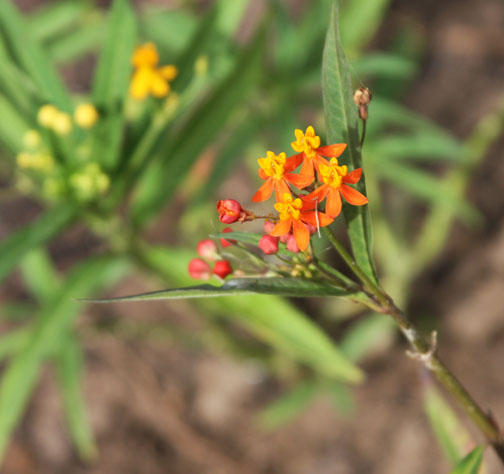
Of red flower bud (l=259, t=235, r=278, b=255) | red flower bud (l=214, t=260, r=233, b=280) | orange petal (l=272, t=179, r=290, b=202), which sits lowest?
red flower bud (l=214, t=260, r=233, b=280)

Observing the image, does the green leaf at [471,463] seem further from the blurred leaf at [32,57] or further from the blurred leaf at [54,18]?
the blurred leaf at [54,18]

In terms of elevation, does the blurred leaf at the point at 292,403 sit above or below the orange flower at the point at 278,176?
below

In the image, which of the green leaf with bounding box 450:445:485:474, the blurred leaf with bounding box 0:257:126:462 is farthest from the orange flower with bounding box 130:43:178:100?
the green leaf with bounding box 450:445:485:474

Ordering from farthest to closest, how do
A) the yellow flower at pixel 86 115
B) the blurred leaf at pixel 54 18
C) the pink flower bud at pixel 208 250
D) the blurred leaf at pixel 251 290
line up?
the blurred leaf at pixel 54 18
the yellow flower at pixel 86 115
the pink flower bud at pixel 208 250
the blurred leaf at pixel 251 290

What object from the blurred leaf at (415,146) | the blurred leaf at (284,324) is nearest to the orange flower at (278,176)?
the blurred leaf at (284,324)

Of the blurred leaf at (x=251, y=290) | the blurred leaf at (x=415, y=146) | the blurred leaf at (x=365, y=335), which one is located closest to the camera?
the blurred leaf at (x=251, y=290)

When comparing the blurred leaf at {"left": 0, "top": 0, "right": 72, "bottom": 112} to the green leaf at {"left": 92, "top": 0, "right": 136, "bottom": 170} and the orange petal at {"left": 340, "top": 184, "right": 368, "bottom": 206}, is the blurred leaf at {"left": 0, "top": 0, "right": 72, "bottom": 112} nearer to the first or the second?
the green leaf at {"left": 92, "top": 0, "right": 136, "bottom": 170}
